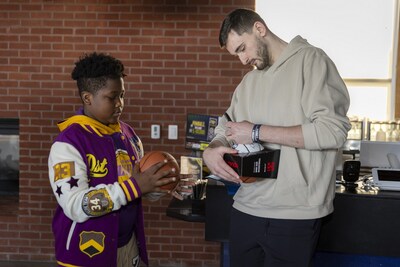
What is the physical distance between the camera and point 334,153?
85.7 inches

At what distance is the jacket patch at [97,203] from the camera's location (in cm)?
217

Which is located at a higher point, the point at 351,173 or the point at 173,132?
the point at 173,132

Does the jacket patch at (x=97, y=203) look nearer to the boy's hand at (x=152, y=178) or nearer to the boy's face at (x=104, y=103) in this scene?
the boy's hand at (x=152, y=178)

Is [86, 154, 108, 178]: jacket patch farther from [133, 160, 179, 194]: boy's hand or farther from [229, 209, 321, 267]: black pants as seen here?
[229, 209, 321, 267]: black pants

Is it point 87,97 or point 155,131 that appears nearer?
point 87,97

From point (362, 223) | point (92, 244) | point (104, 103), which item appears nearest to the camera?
point (92, 244)

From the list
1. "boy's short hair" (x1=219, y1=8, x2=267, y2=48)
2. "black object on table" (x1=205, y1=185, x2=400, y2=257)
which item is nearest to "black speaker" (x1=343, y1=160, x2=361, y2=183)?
"black object on table" (x1=205, y1=185, x2=400, y2=257)

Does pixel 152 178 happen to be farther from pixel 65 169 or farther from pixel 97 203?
pixel 65 169

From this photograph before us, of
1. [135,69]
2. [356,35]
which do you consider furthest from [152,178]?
[356,35]

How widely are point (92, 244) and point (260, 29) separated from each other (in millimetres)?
1139

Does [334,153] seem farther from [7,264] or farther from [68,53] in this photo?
[7,264]

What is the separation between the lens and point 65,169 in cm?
220

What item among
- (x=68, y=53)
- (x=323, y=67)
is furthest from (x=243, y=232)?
(x=68, y=53)

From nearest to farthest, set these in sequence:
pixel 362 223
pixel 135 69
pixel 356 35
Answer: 1. pixel 362 223
2. pixel 135 69
3. pixel 356 35
